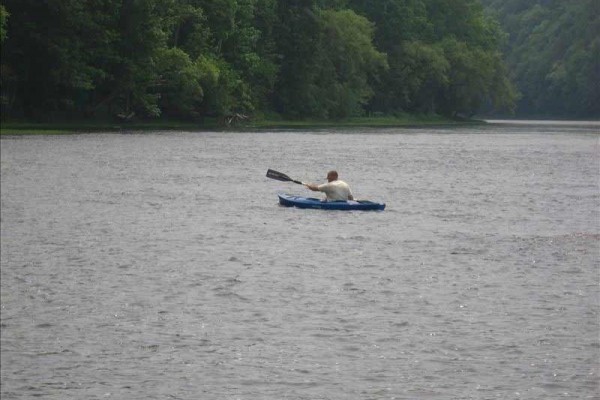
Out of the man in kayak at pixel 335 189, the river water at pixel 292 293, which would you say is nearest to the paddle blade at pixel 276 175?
the river water at pixel 292 293

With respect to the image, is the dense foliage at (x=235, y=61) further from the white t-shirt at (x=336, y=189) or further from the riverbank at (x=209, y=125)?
the white t-shirt at (x=336, y=189)

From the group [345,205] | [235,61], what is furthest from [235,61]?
[345,205]

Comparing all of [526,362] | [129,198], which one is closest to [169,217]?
[129,198]

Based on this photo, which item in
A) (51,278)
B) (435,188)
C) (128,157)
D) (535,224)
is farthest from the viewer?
(128,157)

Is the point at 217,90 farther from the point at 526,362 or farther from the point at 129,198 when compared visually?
the point at 526,362

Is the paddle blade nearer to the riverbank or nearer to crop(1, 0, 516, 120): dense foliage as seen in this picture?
the riverbank

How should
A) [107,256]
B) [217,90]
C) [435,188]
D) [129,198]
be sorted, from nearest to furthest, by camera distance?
[107,256], [129,198], [435,188], [217,90]

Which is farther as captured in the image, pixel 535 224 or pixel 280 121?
pixel 280 121

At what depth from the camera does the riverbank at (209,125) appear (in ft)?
279

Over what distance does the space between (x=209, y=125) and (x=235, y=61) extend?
19.7 feet

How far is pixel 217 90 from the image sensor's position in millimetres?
102625

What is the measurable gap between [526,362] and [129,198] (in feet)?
84.5

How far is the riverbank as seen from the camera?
279ft

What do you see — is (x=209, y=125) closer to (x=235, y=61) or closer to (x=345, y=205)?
(x=235, y=61)
